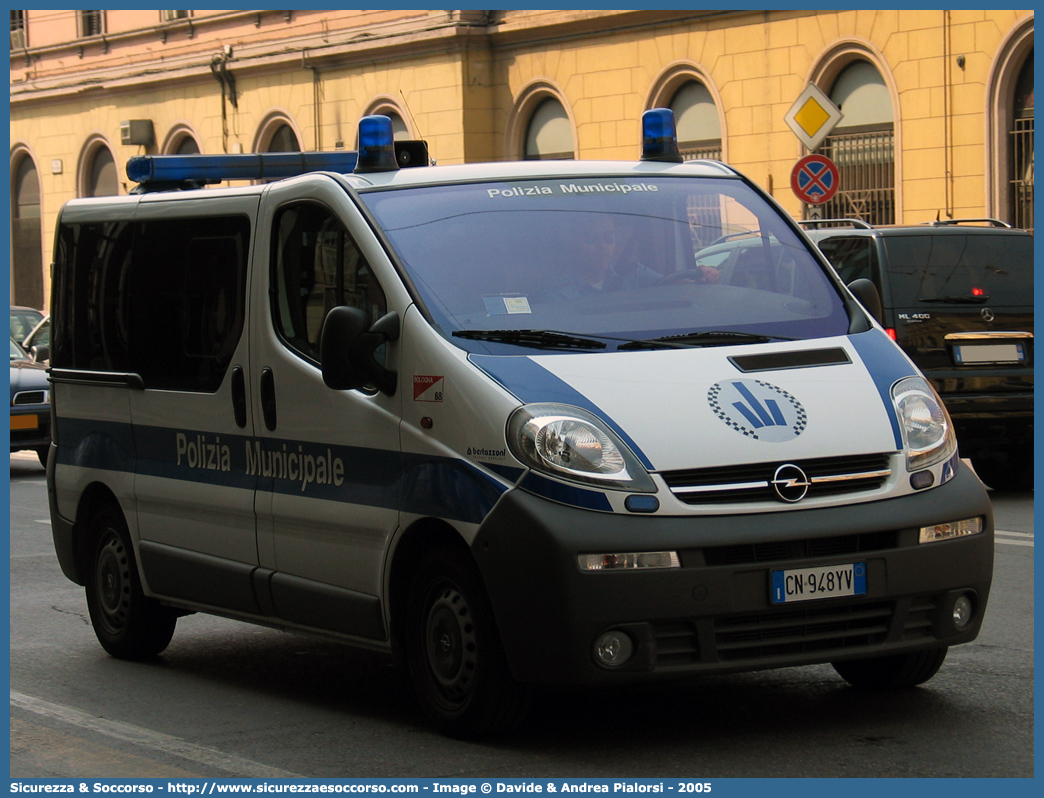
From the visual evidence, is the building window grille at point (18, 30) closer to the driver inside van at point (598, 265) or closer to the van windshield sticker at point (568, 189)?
the van windshield sticker at point (568, 189)

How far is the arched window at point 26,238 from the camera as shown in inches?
1721

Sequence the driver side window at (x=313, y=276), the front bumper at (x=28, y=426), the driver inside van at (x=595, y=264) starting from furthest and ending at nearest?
1. the front bumper at (x=28, y=426)
2. the driver side window at (x=313, y=276)
3. the driver inside van at (x=595, y=264)

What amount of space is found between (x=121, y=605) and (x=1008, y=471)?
7.90 meters

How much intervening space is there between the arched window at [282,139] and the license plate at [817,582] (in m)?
31.4

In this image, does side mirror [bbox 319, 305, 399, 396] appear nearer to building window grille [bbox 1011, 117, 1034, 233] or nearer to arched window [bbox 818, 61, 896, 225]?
building window grille [bbox 1011, 117, 1034, 233]

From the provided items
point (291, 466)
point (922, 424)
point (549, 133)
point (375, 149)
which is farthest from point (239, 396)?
point (549, 133)

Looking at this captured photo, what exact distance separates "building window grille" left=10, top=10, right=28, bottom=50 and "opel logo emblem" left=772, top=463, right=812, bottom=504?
1632 inches

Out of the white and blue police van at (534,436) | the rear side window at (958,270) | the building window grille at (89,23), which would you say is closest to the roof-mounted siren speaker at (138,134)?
the building window grille at (89,23)

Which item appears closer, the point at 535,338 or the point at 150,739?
the point at 535,338

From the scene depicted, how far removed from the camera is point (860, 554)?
5789 mm

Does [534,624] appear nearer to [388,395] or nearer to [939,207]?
[388,395]

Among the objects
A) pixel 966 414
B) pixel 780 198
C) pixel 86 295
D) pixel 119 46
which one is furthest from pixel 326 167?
pixel 119 46

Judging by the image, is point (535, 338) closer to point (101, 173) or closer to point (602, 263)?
point (602, 263)

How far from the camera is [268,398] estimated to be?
7035 millimetres
